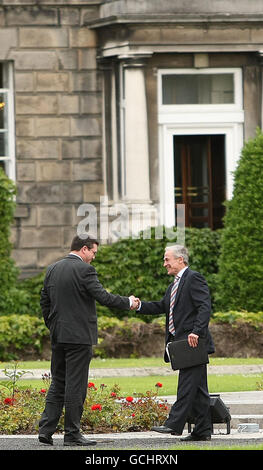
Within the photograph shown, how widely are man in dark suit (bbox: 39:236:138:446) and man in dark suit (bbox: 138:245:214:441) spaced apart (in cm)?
65

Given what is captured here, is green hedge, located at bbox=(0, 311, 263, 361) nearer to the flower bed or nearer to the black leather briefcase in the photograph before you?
the flower bed

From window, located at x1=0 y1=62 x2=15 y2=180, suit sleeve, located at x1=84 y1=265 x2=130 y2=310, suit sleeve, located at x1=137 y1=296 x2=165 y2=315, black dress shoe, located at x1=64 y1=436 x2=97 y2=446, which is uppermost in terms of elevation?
window, located at x1=0 y1=62 x2=15 y2=180

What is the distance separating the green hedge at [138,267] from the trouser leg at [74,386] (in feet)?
33.8

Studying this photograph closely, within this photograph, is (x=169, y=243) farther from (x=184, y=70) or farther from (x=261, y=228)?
(x=184, y=70)

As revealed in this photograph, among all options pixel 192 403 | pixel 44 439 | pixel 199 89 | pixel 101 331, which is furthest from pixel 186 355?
pixel 199 89

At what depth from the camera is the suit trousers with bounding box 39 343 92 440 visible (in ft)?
39.6

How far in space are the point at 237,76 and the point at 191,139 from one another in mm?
1429

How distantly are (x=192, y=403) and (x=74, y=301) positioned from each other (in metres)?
1.45

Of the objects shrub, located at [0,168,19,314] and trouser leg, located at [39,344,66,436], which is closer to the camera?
trouser leg, located at [39,344,66,436]

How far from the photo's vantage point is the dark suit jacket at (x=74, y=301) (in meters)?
12.1

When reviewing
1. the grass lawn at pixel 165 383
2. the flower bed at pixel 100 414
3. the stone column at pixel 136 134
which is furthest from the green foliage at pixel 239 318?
the flower bed at pixel 100 414

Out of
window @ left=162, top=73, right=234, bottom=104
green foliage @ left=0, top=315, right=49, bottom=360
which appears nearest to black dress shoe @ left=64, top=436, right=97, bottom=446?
green foliage @ left=0, top=315, right=49, bottom=360

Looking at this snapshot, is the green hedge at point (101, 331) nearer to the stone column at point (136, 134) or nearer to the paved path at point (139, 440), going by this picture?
the stone column at point (136, 134)
